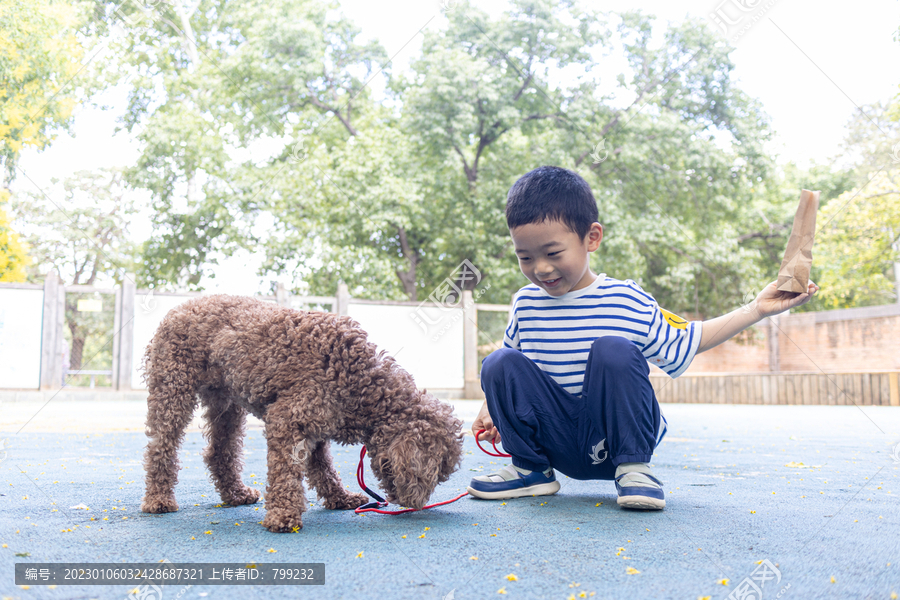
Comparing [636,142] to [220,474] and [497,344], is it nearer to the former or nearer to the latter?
[497,344]

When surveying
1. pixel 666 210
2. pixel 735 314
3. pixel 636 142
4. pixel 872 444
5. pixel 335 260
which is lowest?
pixel 872 444

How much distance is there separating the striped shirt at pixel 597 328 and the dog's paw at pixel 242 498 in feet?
4.14

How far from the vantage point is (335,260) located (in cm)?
1523

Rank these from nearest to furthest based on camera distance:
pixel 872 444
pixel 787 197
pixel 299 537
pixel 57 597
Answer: pixel 57 597
pixel 299 537
pixel 872 444
pixel 787 197

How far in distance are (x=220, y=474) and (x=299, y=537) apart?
821 millimetres

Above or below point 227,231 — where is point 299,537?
below

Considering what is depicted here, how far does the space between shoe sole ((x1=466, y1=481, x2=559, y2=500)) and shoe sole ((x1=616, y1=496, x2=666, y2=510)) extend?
466 mm

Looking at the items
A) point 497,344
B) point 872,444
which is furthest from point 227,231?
point 872,444

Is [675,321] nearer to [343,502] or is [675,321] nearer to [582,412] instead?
[582,412]

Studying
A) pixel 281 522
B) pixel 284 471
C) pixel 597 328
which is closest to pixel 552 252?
pixel 597 328

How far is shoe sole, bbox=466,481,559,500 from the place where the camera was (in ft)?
8.89

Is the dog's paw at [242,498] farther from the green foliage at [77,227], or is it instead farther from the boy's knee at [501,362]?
the green foliage at [77,227]

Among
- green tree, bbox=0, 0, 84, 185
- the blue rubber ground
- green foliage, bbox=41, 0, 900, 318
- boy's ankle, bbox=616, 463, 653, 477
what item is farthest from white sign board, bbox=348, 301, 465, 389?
boy's ankle, bbox=616, 463, 653, 477

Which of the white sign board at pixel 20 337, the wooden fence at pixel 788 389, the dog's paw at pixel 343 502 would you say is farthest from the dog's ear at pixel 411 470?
the white sign board at pixel 20 337
